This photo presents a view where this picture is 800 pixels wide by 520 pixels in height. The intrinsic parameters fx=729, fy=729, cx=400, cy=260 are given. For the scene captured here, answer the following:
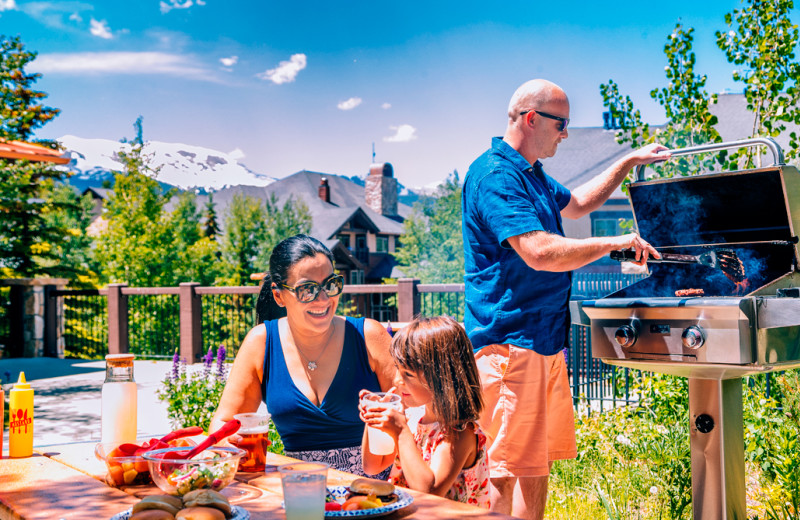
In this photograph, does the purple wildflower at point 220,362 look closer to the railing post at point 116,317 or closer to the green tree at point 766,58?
the green tree at point 766,58

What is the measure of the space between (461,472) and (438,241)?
34787mm

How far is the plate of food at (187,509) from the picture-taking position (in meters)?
1.44

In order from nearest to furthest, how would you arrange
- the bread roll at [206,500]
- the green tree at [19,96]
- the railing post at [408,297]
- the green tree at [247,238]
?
the bread roll at [206,500], the railing post at [408,297], the green tree at [19,96], the green tree at [247,238]

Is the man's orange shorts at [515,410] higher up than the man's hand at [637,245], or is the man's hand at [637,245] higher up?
the man's hand at [637,245]

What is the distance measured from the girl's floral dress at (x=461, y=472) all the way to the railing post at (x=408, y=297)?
6555 millimetres

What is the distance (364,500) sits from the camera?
1565mm

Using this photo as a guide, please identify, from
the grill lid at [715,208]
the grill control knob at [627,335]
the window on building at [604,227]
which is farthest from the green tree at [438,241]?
the grill control knob at [627,335]

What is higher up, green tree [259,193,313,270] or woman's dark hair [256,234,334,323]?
green tree [259,193,313,270]

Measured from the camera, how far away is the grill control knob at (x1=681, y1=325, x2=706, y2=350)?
6.98ft

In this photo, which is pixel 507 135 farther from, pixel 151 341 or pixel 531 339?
pixel 151 341

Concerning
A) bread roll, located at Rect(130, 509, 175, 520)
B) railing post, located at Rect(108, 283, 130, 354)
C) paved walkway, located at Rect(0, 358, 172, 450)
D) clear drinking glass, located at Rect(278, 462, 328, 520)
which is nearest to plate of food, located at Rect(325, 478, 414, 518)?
clear drinking glass, located at Rect(278, 462, 328, 520)

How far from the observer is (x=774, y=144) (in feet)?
8.37

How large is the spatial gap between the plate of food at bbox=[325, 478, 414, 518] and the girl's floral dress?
1.50 ft

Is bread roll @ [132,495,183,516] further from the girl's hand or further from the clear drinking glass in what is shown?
the girl's hand
